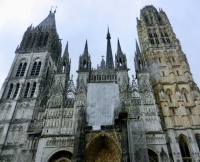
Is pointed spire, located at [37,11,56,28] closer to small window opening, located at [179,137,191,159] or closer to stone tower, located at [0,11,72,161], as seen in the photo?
stone tower, located at [0,11,72,161]

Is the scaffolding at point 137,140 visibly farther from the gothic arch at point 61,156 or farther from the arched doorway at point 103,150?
the gothic arch at point 61,156

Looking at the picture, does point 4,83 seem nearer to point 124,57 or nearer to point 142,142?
point 124,57

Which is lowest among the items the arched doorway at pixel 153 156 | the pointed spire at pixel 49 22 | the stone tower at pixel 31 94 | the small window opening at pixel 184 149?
the arched doorway at pixel 153 156

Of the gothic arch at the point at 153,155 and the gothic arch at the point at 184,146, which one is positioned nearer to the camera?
the gothic arch at the point at 153,155

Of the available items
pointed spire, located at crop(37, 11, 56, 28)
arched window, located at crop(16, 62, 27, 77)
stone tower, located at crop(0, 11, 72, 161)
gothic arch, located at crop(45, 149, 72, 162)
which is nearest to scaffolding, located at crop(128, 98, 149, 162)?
gothic arch, located at crop(45, 149, 72, 162)

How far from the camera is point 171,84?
24828 millimetres

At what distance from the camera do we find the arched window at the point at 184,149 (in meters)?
19.4

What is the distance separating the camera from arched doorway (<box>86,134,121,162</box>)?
1802 cm

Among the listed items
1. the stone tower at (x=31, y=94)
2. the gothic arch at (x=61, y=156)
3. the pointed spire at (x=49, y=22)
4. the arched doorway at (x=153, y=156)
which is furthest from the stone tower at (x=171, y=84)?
the pointed spire at (x=49, y=22)

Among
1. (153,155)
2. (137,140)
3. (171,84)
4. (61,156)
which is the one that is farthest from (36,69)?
(153,155)

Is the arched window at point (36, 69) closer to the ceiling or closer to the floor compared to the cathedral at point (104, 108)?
closer to the ceiling

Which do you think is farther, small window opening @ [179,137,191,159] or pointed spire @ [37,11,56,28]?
pointed spire @ [37,11,56,28]

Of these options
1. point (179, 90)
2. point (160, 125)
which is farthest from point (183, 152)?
point (179, 90)

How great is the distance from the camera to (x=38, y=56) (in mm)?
30375
